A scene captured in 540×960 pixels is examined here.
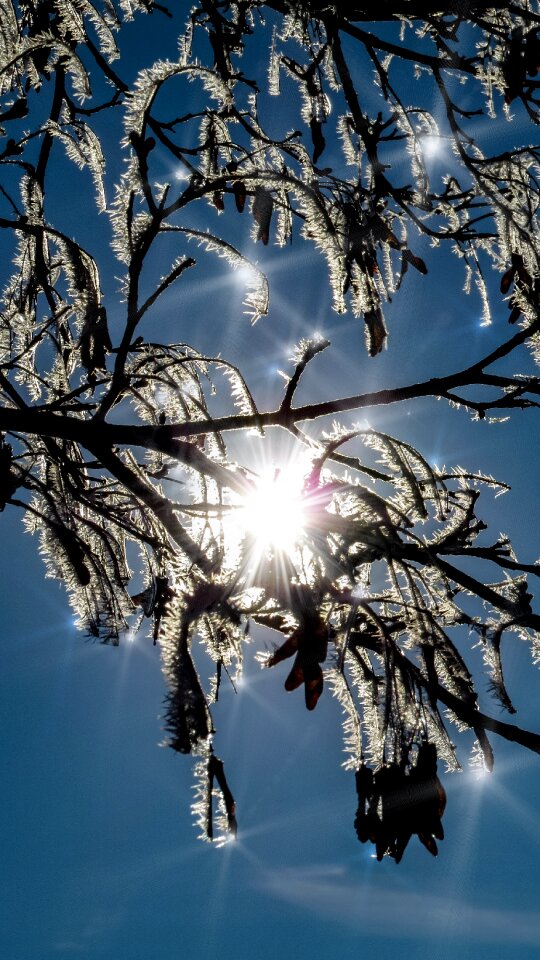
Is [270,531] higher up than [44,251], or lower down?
lower down

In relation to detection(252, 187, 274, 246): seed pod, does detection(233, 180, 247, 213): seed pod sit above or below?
above

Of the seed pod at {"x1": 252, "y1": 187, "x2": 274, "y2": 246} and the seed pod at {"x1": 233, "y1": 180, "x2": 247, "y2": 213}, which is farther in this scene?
the seed pod at {"x1": 233, "y1": 180, "x2": 247, "y2": 213}

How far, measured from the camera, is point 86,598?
73.7 inches

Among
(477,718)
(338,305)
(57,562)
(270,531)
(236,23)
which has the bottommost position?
(477,718)

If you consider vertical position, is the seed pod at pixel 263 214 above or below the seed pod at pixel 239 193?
below

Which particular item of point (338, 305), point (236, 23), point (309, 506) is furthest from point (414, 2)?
point (309, 506)

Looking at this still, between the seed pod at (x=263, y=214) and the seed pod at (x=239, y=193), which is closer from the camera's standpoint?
the seed pod at (x=263, y=214)

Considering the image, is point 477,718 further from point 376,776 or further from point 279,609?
point 279,609

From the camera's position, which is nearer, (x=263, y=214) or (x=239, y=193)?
(x=263, y=214)

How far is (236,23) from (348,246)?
2100mm

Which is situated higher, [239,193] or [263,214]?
[239,193]

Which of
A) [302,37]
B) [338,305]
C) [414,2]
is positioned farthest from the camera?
[302,37]

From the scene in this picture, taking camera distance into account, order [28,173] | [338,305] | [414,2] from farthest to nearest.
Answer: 1. [414,2]
2. [28,173]
3. [338,305]

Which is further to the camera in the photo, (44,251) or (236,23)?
(236,23)
